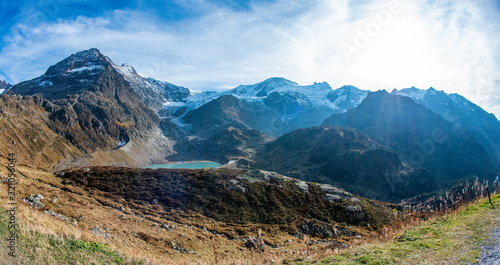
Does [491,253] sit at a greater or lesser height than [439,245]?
greater

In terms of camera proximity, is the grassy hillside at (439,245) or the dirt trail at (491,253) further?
the grassy hillside at (439,245)

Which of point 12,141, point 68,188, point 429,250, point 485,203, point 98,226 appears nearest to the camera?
point 429,250

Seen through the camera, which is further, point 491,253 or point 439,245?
point 439,245

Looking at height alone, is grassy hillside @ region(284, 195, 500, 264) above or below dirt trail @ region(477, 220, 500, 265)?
below

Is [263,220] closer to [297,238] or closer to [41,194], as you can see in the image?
[297,238]

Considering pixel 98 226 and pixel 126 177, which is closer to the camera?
pixel 98 226

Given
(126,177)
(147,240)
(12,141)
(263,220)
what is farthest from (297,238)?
(12,141)

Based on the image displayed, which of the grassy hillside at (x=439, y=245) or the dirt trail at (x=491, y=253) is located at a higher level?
the dirt trail at (x=491, y=253)

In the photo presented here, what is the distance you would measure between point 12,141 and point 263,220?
22126 centimetres

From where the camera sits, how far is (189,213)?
1690 inches

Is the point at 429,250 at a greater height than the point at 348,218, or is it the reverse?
the point at 429,250

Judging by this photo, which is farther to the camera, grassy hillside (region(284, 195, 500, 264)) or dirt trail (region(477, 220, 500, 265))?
grassy hillside (region(284, 195, 500, 264))

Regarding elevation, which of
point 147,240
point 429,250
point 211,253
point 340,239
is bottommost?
point 340,239

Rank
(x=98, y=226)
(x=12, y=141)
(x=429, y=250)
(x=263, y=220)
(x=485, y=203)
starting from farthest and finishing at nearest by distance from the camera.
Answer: (x=12, y=141)
(x=263, y=220)
(x=98, y=226)
(x=485, y=203)
(x=429, y=250)
